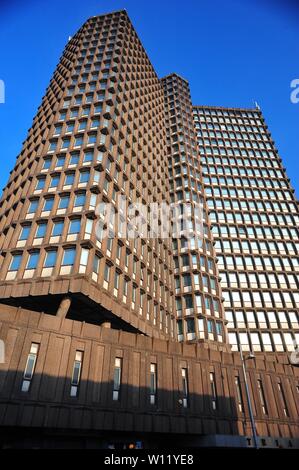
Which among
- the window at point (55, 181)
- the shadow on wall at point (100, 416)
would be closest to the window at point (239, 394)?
the shadow on wall at point (100, 416)

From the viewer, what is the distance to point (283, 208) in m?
66.9

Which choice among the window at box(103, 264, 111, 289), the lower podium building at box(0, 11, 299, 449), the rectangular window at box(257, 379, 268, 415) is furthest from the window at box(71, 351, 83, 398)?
the rectangular window at box(257, 379, 268, 415)

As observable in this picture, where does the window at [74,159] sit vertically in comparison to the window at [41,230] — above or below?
above

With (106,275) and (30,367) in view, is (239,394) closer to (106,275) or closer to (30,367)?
(106,275)

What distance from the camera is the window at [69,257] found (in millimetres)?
27897

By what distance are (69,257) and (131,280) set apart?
8345 mm

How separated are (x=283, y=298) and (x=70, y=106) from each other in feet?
147

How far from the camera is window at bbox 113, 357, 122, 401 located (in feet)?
79.5

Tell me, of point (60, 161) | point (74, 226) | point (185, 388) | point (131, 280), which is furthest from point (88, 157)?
point (185, 388)

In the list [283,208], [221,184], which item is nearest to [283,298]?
[283,208]

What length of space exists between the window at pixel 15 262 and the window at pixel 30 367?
916 centimetres

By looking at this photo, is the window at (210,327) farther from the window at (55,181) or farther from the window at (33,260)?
the window at (55,181)

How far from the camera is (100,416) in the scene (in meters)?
22.6
